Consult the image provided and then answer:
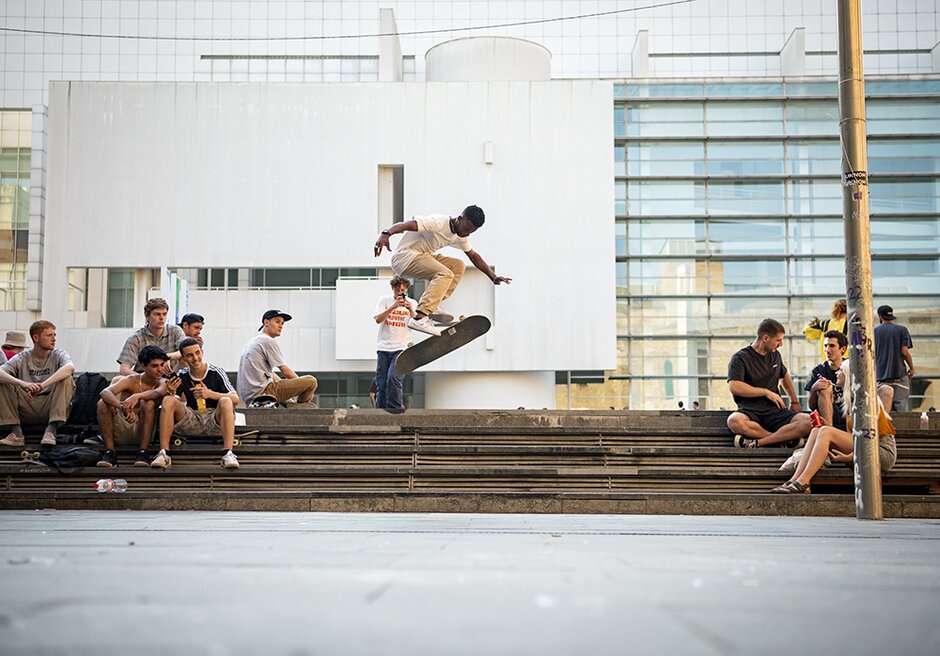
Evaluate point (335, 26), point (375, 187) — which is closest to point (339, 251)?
point (375, 187)

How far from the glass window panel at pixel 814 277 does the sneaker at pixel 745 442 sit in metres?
19.7

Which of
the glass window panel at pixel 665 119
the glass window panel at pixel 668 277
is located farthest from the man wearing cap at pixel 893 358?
the glass window panel at pixel 665 119

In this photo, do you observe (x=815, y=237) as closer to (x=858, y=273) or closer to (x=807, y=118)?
(x=807, y=118)

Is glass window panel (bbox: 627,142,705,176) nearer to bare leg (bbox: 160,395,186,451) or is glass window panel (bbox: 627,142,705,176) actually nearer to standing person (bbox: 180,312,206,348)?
standing person (bbox: 180,312,206,348)

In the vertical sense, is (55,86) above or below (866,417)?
above

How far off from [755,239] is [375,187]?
11048 millimetres

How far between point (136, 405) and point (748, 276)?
73.2 ft

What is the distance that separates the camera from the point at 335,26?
33688 millimetres

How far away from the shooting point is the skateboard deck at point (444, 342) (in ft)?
34.5

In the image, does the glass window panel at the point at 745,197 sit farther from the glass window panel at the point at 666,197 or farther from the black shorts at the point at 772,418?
the black shorts at the point at 772,418

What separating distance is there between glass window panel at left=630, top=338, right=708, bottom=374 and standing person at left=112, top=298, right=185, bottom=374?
19719 mm

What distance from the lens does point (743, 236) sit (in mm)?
28047

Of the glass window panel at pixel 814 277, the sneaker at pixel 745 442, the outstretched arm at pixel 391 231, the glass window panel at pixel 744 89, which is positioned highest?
the glass window panel at pixel 744 89

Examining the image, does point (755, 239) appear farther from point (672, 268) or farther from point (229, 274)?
point (229, 274)
